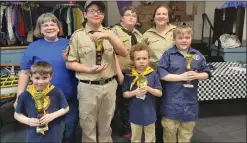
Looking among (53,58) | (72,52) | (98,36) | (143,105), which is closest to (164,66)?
(143,105)

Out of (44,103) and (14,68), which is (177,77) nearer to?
(44,103)

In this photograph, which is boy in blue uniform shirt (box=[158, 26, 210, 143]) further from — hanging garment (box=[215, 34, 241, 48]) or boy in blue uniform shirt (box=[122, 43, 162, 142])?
hanging garment (box=[215, 34, 241, 48])

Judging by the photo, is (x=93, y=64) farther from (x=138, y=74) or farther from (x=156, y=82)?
(x=156, y=82)

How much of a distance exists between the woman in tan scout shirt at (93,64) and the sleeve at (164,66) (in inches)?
12.4

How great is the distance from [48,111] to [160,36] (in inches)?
45.2

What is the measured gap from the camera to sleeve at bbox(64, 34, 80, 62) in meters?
1.92

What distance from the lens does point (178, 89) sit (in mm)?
2051

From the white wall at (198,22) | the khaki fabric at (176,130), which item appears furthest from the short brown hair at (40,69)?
the white wall at (198,22)

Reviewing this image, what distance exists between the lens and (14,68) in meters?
3.50

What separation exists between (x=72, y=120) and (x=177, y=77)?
0.94m

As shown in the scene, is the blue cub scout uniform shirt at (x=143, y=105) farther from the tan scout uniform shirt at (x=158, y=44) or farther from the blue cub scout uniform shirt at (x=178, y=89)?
the tan scout uniform shirt at (x=158, y=44)

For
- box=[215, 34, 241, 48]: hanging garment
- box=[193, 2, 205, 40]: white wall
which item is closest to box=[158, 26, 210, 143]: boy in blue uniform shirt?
box=[215, 34, 241, 48]: hanging garment

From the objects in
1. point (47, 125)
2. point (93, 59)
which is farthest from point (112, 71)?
point (47, 125)

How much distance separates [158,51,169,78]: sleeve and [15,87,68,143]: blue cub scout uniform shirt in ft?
2.63
